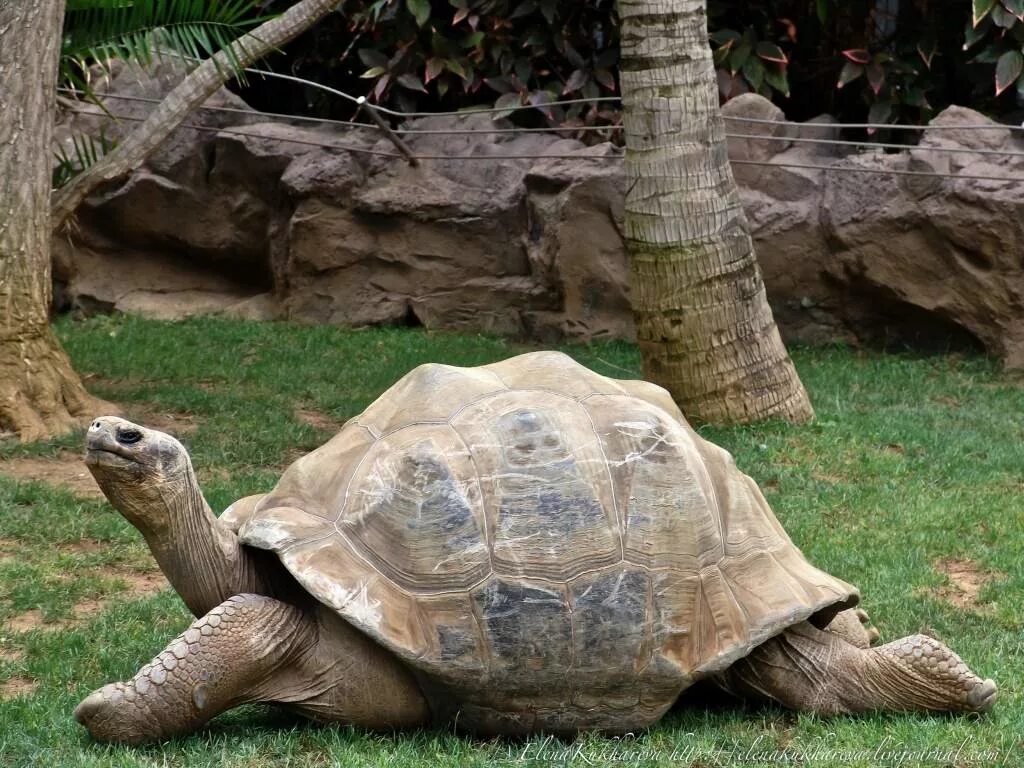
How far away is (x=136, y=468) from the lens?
3135 millimetres

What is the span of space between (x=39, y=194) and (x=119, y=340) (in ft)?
7.72

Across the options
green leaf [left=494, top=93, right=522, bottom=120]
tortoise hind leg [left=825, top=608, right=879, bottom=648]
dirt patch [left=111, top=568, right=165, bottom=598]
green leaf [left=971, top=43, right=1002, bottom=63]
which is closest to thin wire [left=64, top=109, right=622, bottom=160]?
green leaf [left=494, top=93, right=522, bottom=120]

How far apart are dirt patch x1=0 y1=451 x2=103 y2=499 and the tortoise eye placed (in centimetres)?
260

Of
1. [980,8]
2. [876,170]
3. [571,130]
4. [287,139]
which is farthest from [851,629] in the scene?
[287,139]

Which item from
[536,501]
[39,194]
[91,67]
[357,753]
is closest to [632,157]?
[39,194]

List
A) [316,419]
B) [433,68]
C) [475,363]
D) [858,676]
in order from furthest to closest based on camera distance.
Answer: [433,68]
[475,363]
[316,419]
[858,676]

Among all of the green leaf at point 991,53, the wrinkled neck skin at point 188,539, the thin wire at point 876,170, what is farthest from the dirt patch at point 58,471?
the green leaf at point 991,53

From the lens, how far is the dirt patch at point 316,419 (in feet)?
22.1

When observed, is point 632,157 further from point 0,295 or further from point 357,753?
point 357,753

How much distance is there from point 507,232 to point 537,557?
625 centimetres

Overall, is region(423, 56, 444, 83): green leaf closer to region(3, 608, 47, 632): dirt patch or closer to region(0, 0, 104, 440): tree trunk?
region(0, 0, 104, 440): tree trunk

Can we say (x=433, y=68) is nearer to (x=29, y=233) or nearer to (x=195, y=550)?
(x=29, y=233)

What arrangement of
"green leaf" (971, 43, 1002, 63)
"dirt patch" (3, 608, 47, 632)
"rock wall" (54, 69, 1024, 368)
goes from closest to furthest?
"dirt patch" (3, 608, 47, 632)
"rock wall" (54, 69, 1024, 368)
"green leaf" (971, 43, 1002, 63)

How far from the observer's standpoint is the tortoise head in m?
3.11
